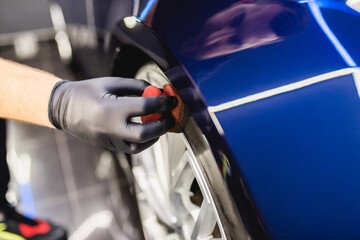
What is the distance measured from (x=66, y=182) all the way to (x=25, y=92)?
0.95 m

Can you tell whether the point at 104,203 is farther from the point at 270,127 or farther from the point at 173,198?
the point at 270,127

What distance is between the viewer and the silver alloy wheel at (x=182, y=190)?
627 millimetres

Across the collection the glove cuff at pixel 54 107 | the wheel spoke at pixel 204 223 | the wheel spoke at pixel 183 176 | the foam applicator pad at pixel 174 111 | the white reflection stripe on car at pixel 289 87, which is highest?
the glove cuff at pixel 54 107

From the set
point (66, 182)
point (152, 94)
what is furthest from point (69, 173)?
point (152, 94)

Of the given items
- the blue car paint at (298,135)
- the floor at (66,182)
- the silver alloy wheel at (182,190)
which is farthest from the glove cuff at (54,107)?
the floor at (66,182)

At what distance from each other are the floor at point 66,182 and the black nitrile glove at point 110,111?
84cm

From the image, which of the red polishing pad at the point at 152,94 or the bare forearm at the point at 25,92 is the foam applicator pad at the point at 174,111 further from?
the bare forearm at the point at 25,92

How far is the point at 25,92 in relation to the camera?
36.4 inches

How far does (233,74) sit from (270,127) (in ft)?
0.44

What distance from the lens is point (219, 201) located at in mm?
629

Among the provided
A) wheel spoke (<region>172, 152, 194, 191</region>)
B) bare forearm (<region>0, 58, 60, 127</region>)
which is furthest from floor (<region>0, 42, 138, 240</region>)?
bare forearm (<region>0, 58, 60, 127</region>)

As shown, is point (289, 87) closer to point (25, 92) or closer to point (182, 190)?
point (182, 190)

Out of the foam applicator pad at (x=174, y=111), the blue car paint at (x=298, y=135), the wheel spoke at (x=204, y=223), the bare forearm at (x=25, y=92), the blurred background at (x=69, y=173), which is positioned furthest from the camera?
the blurred background at (x=69, y=173)

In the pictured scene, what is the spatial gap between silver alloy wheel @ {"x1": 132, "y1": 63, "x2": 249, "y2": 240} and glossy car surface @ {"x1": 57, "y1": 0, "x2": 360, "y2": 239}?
0.04 meters
